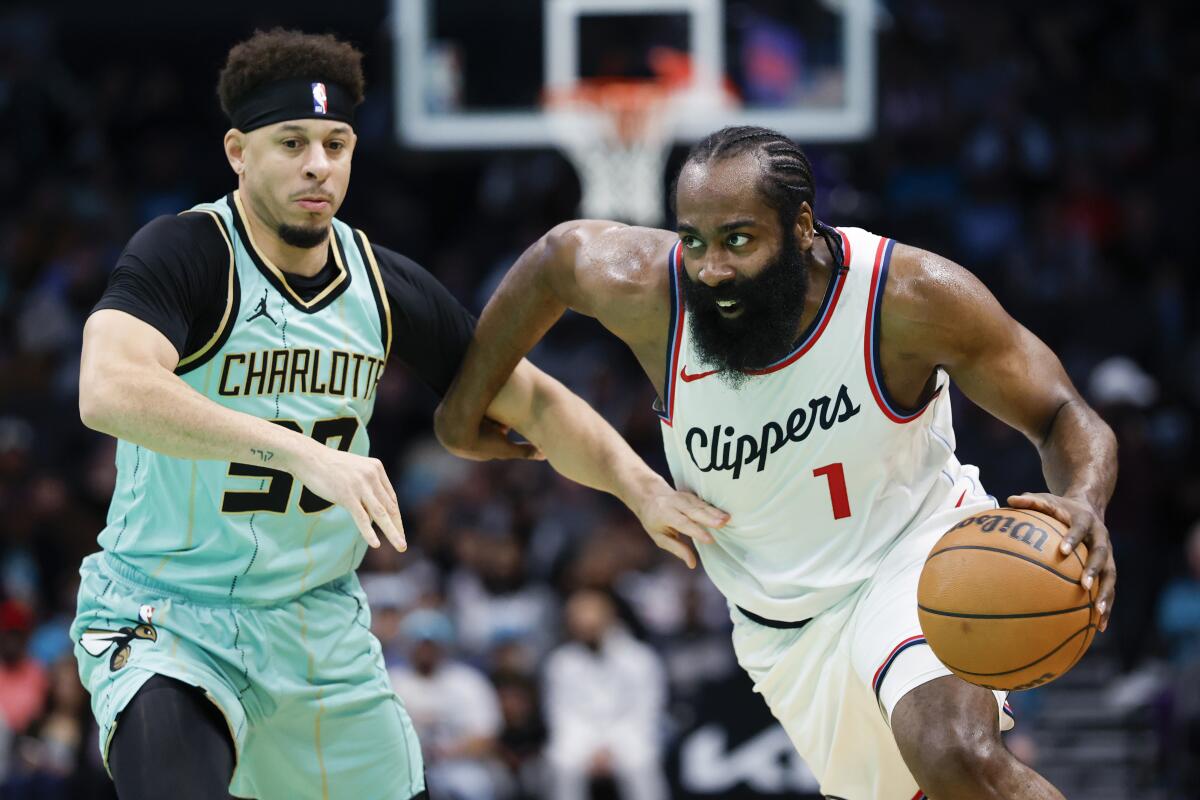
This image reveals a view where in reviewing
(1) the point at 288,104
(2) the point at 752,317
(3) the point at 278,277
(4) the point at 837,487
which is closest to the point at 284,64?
(1) the point at 288,104

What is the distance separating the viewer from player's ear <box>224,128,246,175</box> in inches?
185

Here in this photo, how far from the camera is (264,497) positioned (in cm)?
452

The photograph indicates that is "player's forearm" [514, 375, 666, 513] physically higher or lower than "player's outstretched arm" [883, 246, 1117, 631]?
lower

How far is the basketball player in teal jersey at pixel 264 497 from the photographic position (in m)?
4.28

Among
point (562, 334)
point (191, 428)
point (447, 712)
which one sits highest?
point (191, 428)

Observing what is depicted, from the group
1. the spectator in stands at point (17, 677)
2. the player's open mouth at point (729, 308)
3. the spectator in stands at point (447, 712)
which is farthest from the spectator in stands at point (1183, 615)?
the spectator in stands at point (17, 677)

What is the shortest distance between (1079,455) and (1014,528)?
398 mm

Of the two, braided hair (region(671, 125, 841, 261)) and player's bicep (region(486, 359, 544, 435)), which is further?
player's bicep (region(486, 359, 544, 435))

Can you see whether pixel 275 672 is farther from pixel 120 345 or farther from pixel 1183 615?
pixel 1183 615

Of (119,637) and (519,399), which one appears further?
(519,399)

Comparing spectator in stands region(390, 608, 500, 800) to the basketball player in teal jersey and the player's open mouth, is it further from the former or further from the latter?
the player's open mouth

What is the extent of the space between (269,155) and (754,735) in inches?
216

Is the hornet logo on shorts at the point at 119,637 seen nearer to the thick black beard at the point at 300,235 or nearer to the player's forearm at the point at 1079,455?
the thick black beard at the point at 300,235

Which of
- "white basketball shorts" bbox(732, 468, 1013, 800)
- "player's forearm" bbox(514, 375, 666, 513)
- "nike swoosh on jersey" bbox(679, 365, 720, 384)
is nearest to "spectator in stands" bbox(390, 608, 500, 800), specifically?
"player's forearm" bbox(514, 375, 666, 513)
